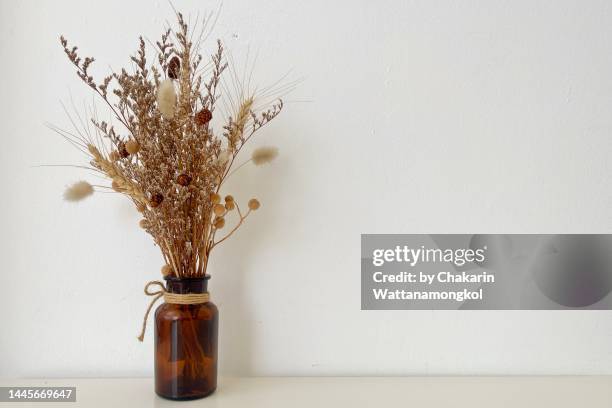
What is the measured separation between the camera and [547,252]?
3.40 ft

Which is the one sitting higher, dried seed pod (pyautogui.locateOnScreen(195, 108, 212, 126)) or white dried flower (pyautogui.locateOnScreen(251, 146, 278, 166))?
dried seed pod (pyautogui.locateOnScreen(195, 108, 212, 126))

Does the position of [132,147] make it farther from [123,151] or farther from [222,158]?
[222,158]

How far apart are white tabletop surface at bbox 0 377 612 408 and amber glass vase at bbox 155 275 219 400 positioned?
0.03 m

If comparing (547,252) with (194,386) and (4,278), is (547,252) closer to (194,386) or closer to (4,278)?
(194,386)

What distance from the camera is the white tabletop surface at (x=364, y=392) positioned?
2.85 feet

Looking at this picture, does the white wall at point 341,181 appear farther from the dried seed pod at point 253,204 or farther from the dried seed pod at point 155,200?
the dried seed pod at point 155,200

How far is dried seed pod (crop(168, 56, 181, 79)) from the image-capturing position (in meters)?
0.83

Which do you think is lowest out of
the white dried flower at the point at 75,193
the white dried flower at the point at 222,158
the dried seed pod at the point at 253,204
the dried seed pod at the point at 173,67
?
the dried seed pod at the point at 253,204

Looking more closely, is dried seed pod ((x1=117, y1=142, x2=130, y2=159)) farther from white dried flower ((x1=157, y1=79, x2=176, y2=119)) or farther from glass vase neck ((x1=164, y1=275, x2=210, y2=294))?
glass vase neck ((x1=164, y1=275, x2=210, y2=294))

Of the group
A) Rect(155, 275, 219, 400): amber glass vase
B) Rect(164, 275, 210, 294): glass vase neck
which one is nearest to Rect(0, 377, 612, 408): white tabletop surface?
Rect(155, 275, 219, 400): amber glass vase

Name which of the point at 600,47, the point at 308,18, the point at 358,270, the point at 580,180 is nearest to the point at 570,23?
the point at 600,47

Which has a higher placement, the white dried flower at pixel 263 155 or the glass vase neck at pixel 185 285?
the white dried flower at pixel 263 155

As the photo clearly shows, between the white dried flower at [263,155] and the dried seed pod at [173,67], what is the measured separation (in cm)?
20

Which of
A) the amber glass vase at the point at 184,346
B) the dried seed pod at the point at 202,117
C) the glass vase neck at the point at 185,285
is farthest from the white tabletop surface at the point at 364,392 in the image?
the dried seed pod at the point at 202,117
